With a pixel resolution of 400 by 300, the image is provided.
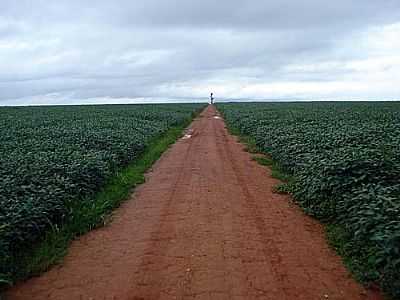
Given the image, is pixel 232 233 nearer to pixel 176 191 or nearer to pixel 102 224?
pixel 102 224

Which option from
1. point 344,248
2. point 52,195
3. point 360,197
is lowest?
point 344,248

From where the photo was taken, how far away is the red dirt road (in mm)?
5398

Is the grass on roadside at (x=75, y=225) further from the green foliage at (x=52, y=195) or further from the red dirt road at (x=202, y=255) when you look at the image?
the red dirt road at (x=202, y=255)

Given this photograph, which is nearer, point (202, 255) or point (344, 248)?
point (202, 255)

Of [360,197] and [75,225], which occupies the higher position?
[360,197]

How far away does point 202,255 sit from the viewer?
6.43 metres

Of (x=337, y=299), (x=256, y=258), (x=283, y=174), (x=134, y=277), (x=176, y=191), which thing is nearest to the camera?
(x=337, y=299)

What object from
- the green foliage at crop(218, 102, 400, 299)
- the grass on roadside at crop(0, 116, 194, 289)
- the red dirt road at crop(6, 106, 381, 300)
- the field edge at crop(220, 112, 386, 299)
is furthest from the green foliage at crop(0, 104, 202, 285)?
the green foliage at crop(218, 102, 400, 299)

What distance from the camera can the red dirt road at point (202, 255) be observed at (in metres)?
5.40

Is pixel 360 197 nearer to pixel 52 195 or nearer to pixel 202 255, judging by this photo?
pixel 202 255

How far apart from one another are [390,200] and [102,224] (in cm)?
507

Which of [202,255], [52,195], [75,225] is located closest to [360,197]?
[202,255]

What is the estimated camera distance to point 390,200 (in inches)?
256

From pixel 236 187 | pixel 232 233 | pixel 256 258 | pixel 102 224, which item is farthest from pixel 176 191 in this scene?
pixel 256 258
